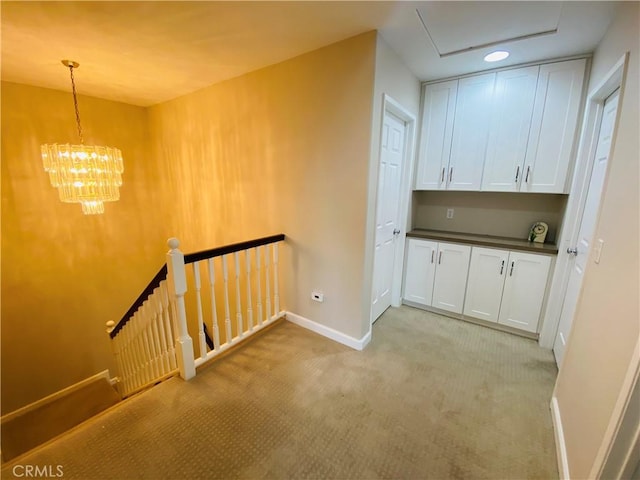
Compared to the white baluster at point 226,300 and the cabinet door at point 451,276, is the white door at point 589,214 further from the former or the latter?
the white baluster at point 226,300

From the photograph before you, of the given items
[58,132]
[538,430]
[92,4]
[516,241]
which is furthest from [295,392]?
[58,132]

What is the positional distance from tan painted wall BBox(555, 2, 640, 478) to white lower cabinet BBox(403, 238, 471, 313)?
44.5 inches

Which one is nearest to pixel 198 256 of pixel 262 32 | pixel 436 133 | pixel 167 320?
pixel 167 320

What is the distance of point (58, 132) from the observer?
9.87ft

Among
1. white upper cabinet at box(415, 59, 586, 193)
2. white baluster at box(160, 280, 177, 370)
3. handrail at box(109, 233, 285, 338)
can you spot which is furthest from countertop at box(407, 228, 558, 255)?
white baluster at box(160, 280, 177, 370)

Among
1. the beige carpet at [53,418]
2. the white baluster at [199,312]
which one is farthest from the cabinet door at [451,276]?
the beige carpet at [53,418]

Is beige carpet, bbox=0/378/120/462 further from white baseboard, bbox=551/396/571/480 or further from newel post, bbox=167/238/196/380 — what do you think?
white baseboard, bbox=551/396/571/480

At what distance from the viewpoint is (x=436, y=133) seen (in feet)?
→ 8.78

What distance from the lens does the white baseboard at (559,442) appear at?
1258 millimetres

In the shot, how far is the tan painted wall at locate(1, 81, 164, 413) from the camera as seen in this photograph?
2809mm

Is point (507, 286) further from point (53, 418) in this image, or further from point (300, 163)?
point (53, 418)

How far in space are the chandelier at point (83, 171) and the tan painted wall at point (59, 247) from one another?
992mm

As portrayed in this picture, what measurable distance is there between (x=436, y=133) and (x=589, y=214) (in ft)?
4.67

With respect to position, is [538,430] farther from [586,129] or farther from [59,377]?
[59,377]
